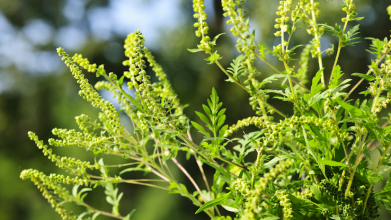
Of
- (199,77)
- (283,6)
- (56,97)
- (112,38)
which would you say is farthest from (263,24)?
(283,6)

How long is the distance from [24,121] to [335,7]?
13.5ft

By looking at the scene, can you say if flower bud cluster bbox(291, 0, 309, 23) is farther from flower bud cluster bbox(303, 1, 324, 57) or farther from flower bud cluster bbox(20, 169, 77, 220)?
flower bud cluster bbox(20, 169, 77, 220)

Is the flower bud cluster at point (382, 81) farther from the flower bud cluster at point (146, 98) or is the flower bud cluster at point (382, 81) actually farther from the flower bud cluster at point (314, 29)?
the flower bud cluster at point (146, 98)

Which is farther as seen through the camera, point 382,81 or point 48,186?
point 48,186

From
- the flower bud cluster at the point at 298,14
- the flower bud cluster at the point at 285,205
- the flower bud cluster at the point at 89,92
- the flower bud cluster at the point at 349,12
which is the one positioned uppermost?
the flower bud cluster at the point at 89,92

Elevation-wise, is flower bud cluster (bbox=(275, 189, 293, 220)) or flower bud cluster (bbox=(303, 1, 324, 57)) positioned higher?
flower bud cluster (bbox=(303, 1, 324, 57))

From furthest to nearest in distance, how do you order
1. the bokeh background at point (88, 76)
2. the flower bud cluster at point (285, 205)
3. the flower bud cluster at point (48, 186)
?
the bokeh background at point (88, 76), the flower bud cluster at point (48, 186), the flower bud cluster at point (285, 205)

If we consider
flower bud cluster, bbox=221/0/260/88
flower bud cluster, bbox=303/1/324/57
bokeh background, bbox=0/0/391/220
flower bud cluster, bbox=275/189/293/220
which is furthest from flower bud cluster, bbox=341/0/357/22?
bokeh background, bbox=0/0/391/220

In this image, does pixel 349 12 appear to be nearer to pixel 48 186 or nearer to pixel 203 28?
pixel 203 28

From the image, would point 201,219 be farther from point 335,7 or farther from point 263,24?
point 335,7

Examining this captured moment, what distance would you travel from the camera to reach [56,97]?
12.4 ft

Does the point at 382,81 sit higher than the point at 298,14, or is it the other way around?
the point at 298,14

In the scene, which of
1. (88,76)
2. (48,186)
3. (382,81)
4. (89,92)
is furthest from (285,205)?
(88,76)

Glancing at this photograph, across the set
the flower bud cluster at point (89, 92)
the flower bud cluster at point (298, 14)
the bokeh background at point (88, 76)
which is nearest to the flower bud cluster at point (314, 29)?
the flower bud cluster at point (298, 14)
